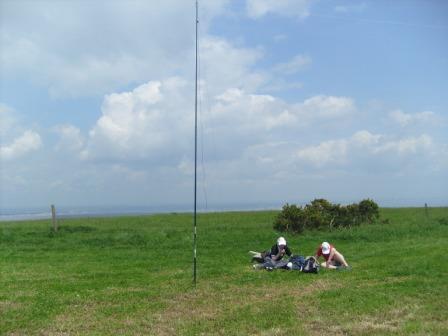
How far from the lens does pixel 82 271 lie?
18.0 meters

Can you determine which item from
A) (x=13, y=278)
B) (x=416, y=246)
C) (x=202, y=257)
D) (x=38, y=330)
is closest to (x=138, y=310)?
(x=38, y=330)

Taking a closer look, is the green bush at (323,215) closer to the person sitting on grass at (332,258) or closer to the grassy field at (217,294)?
the grassy field at (217,294)

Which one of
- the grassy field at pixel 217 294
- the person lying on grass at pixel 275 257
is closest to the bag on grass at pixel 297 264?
the person lying on grass at pixel 275 257

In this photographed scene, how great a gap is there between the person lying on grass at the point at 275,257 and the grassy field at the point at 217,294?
0.75 m

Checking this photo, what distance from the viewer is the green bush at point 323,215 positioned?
3212 cm

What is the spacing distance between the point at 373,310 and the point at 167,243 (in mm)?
16899

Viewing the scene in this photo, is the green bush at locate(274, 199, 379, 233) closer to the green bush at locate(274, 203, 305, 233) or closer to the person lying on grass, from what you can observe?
the green bush at locate(274, 203, 305, 233)

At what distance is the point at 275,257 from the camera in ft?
59.7

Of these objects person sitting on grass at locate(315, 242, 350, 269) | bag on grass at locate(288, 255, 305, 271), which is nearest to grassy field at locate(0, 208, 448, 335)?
person sitting on grass at locate(315, 242, 350, 269)

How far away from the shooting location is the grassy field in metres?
10.1

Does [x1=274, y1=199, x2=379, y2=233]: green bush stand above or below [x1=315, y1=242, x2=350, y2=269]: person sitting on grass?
above

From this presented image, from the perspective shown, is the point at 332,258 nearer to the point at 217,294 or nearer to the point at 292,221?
the point at 217,294

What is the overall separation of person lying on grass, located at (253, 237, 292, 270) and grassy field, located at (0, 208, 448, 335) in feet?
2.46

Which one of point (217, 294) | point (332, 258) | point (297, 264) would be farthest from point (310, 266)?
point (217, 294)
